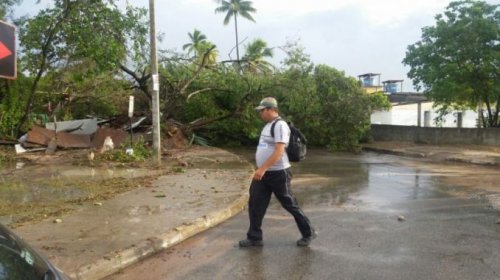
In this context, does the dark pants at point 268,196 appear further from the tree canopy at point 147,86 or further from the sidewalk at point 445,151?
the sidewalk at point 445,151

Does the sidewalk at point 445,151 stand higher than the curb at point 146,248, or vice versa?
the sidewalk at point 445,151

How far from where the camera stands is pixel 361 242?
6.43m

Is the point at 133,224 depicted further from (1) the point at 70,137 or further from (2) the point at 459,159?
(2) the point at 459,159

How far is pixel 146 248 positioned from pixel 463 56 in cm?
2001

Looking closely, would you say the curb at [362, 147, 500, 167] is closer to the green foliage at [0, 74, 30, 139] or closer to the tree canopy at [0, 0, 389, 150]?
the tree canopy at [0, 0, 389, 150]

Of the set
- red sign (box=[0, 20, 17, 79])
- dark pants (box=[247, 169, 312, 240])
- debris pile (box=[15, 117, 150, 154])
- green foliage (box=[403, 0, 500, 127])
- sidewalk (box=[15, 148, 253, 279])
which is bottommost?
sidewalk (box=[15, 148, 253, 279])

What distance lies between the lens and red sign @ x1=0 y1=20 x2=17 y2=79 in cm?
346

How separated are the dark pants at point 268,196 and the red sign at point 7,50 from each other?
323cm

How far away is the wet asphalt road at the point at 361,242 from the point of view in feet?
17.4

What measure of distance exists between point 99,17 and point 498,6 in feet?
53.9

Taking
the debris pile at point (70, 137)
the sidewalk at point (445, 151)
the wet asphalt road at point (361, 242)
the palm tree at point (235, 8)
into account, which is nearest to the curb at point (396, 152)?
the sidewalk at point (445, 151)

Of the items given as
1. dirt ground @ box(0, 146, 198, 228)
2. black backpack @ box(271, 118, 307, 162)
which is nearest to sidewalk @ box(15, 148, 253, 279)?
dirt ground @ box(0, 146, 198, 228)

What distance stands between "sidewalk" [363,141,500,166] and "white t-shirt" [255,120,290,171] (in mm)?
12680

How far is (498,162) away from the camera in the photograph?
54.6 ft
